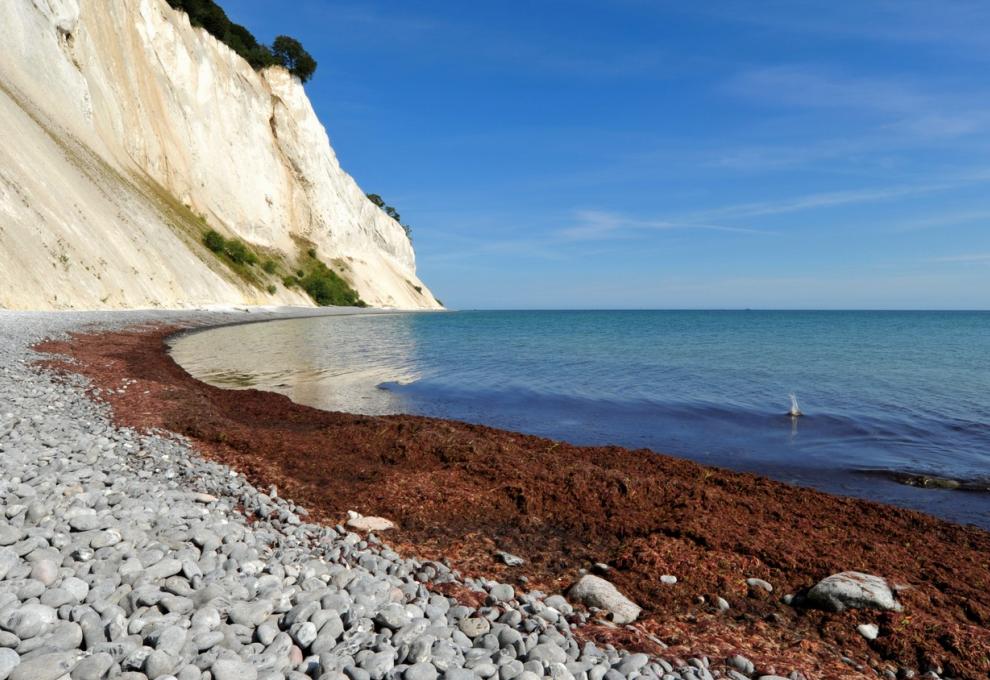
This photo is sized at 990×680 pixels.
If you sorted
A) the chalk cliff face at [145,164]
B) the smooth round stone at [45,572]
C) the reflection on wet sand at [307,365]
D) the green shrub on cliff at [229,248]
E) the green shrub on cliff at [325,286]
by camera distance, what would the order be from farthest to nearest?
the green shrub on cliff at [325,286], the green shrub on cliff at [229,248], the chalk cliff face at [145,164], the reflection on wet sand at [307,365], the smooth round stone at [45,572]

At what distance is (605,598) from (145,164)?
185 feet

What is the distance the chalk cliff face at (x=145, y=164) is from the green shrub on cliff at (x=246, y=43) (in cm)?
270

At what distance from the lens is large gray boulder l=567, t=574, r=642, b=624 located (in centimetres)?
456

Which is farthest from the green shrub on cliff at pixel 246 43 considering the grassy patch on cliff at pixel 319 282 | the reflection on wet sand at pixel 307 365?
the reflection on wet sand at pixel 307 365

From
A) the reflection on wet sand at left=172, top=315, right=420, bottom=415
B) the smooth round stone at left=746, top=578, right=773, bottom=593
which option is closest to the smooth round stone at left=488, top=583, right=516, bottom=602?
the smooth round stone at left=746, top=578, right=773, bottom=593

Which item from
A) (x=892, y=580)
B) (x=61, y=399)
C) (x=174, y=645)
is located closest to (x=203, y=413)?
(x=61, y=399)

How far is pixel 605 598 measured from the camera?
4.73 m

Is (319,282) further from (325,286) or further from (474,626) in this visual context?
(474,626)

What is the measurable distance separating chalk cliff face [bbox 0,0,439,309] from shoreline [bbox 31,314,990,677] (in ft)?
84.2

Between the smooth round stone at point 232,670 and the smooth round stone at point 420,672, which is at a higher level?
the smooth round stone at point 232,670

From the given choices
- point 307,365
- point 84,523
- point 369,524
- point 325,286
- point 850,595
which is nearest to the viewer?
point 84,523

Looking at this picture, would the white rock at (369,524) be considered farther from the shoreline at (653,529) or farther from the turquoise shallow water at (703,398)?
the turquoise shallow water at (703,398)

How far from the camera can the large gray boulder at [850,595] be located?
15.7 feet

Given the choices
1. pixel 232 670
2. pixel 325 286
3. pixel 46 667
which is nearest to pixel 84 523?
pixel 46 667
